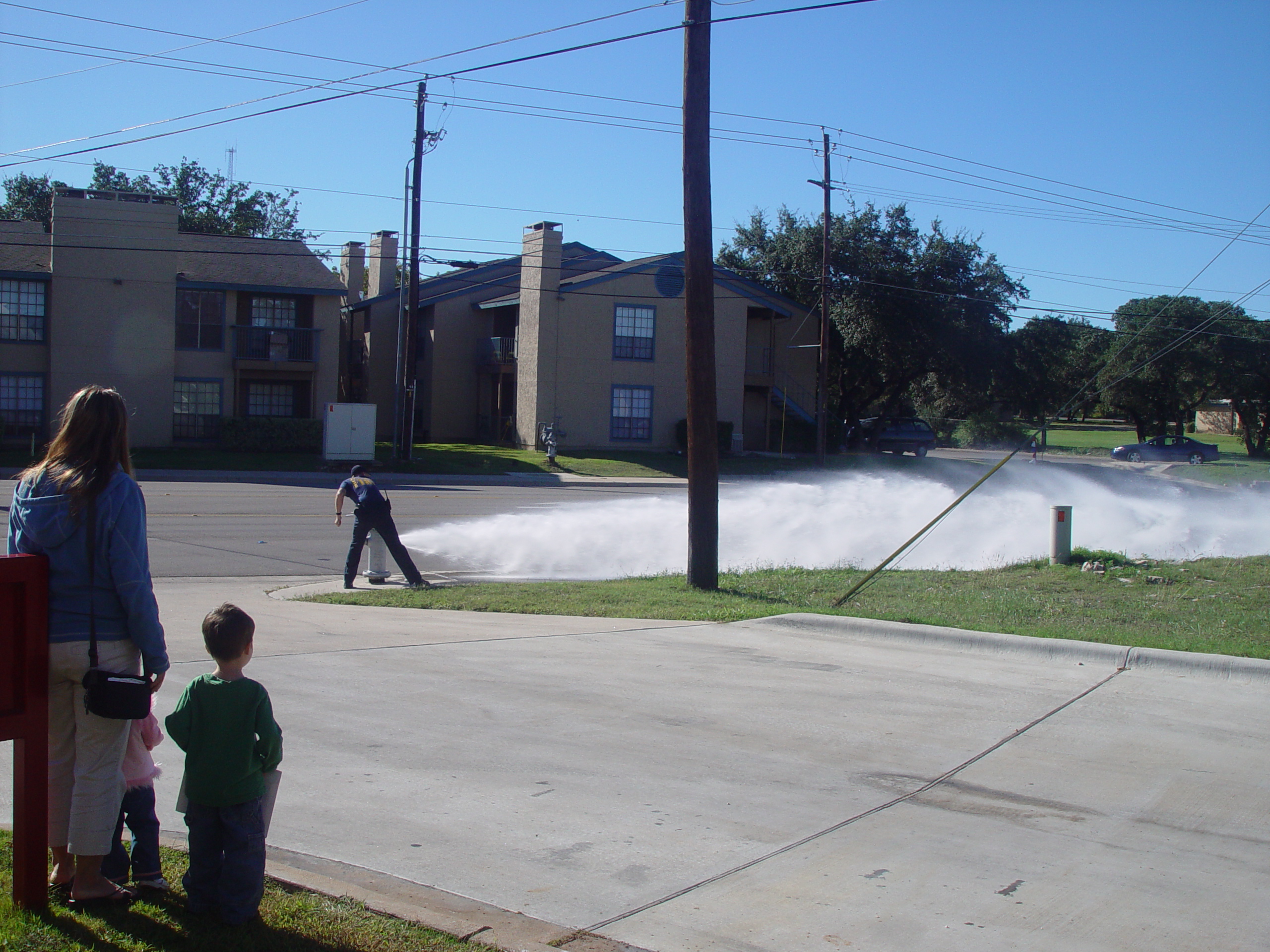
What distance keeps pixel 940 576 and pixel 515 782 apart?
28.9 ft

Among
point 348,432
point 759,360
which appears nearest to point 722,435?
point 759,360

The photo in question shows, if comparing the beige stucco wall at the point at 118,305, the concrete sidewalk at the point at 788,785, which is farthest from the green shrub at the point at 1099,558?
the beige stucco wall at the point at 118,305

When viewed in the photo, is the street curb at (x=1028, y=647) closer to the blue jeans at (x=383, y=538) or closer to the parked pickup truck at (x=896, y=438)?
the blue jeans at (x=383, y=538)

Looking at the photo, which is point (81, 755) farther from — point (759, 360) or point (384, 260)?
point (384, 260)

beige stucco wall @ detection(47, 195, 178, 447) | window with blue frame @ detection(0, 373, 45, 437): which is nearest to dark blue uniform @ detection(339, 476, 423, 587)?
beige stucco wall @ detection(47, 195, 178, 447)

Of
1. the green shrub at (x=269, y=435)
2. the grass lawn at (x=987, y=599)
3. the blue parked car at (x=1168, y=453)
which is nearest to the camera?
the grass lawn at (x=987, y=599)

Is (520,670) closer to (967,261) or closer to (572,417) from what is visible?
(572,417)

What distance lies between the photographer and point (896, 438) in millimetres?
50125

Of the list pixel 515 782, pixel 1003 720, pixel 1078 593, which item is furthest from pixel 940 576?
pixel 515 782

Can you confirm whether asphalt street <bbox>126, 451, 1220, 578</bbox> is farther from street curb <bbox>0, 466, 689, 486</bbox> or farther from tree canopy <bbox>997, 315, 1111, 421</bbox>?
tree canopy <bbox>997, 315, 1111, 421</bbox>

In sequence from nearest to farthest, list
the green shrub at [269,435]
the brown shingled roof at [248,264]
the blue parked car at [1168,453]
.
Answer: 1. the green shrub at [269,435]
2. the brown shingled roof at [248,264]
3. the blue parked car at [1168,453]

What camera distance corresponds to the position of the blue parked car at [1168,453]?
51.7m

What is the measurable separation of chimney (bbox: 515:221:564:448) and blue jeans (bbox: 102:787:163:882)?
116 feet

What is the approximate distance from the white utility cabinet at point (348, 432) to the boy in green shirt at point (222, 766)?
30381 mm
